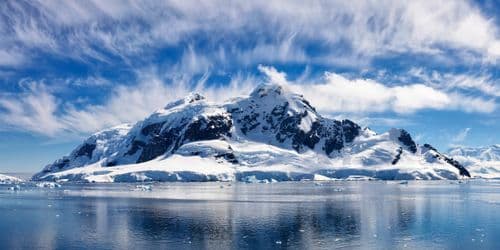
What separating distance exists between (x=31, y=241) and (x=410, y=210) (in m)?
58.2

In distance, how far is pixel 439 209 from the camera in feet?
280

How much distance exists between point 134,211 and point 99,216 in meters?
8.78

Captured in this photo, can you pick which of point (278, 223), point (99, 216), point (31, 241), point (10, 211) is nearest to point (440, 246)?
point (278, 223)

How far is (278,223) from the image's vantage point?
66.3 m

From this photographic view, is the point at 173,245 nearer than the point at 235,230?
Yes

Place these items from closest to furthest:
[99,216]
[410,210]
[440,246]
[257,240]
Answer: [440,246], [257,240], [99,216], [410,210]

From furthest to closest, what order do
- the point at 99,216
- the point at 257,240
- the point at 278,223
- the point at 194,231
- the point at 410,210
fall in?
the point at 410,210 < the point at 99,216 < the point at 278,223 < the point at 194,231 < the point at 257,240

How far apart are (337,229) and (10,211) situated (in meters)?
55.5

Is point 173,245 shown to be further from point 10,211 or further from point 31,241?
point 10,211

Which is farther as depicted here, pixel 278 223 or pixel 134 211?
pixel 134 211

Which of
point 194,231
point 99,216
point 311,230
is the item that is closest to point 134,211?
point 99,216

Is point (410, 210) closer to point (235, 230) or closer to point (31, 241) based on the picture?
point (235, 230)

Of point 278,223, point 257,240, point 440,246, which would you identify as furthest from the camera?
point 278,223

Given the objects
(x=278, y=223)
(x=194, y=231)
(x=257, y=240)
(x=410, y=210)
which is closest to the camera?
(x=257, y=240)
